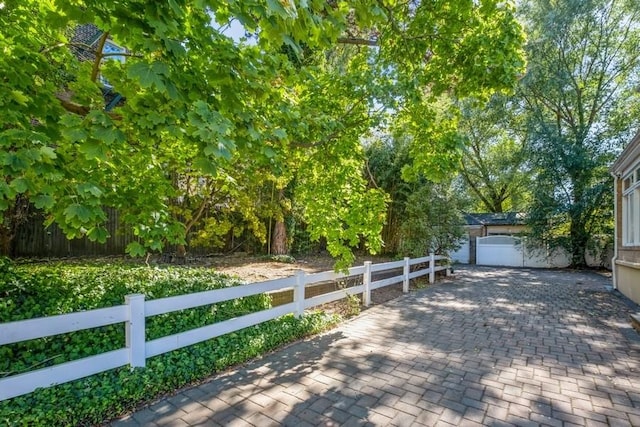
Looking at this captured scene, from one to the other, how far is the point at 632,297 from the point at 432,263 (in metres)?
4.58

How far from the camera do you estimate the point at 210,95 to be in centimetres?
305

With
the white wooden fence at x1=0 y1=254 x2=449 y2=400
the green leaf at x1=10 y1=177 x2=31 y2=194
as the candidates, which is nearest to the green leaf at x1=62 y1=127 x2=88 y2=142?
the green leaf at x1=10 y1=177 x2=31 y2=194

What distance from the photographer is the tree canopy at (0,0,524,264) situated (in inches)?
97.1

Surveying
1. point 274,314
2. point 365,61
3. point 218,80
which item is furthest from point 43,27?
point 365,61

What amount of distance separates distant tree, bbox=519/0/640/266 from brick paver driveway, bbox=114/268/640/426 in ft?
31.7

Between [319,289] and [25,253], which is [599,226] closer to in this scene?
[319,289]

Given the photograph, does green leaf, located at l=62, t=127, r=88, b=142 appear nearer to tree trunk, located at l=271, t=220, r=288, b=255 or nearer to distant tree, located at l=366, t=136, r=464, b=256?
distant tree, located at l=366, t=136, r=464, b=256

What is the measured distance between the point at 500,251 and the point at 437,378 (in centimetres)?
1491

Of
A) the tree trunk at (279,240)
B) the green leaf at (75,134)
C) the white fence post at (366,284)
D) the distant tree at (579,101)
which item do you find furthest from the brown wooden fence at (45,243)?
the distant tree at (579,101)

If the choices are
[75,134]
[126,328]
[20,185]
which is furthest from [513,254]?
[20,185]

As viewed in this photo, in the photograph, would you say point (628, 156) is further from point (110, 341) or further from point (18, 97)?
point (18, 97)

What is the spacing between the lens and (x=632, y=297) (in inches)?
314

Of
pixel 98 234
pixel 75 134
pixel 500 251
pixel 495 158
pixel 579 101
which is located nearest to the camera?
pixel 75 134

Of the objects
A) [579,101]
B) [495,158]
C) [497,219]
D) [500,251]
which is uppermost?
[579,101]
